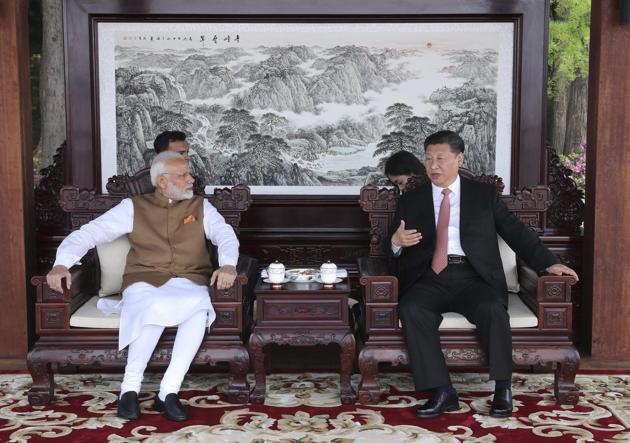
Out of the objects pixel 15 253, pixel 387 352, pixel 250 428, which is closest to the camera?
pixel 250 428

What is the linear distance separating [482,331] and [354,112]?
2.19 meters

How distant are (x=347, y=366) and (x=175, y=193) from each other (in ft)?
4.13

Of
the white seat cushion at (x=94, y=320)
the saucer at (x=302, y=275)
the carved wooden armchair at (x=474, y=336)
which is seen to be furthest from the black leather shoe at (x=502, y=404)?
the white seat cushion at (x=94, y=320)

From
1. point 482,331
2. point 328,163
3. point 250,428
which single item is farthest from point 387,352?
point 328,163

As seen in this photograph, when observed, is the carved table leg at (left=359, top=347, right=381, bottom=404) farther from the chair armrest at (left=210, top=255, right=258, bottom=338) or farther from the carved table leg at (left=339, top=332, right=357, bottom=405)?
the chair armrest at (left=210, top=255, right=258, bottom=338)

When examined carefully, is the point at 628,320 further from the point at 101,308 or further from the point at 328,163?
the point at 101,308

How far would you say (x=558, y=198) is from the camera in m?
5.36

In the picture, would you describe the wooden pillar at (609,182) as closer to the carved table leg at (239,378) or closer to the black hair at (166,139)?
the carved table leg at (239,378)

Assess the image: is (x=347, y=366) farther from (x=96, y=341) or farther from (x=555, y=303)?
(x=96, y=341)

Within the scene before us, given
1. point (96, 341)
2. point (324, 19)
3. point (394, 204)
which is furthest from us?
point (324, 19)

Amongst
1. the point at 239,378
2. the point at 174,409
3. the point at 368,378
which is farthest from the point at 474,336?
the point at 174,409

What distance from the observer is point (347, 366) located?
3.96 meters

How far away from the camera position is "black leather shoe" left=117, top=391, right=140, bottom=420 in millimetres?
3727

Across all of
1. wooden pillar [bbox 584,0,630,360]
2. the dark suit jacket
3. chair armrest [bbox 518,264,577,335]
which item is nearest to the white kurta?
the dark suit jacket
